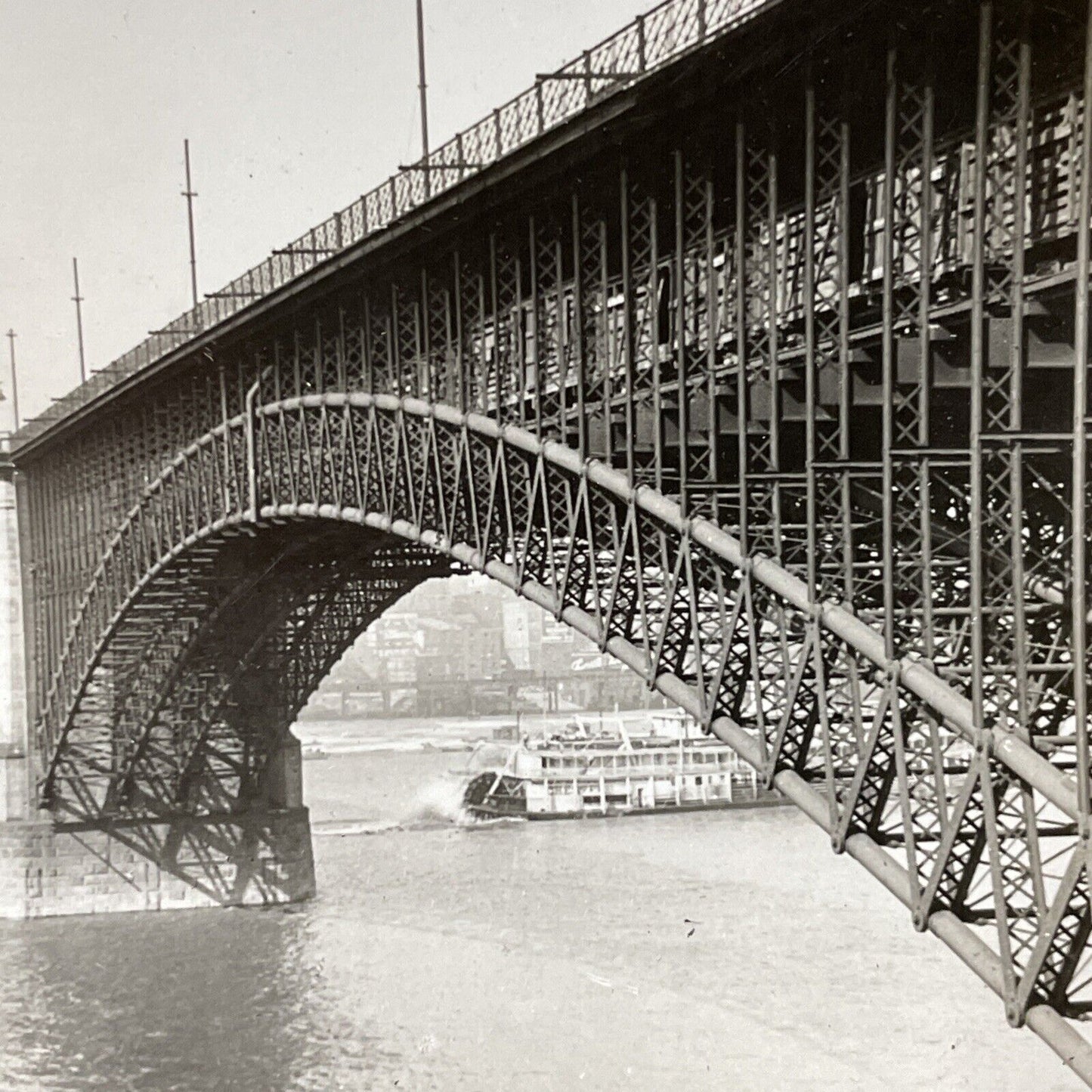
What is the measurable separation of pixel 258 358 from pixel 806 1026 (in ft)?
54.9

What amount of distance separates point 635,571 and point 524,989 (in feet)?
57.6

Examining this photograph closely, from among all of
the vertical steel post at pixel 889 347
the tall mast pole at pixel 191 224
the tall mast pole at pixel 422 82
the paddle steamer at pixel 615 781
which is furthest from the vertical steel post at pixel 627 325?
the paddle steamer at pixel 615 781

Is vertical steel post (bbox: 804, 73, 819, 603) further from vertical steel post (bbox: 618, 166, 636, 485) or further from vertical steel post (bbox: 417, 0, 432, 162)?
vertical steel post (bbox: 417, 0, 432, 162)

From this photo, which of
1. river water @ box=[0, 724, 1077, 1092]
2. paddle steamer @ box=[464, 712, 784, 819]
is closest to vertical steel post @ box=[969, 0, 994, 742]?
river water @ box=[0, 724, 1077, 1092]

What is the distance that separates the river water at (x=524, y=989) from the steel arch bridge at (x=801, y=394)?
17.1ft

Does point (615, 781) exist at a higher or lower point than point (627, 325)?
lower

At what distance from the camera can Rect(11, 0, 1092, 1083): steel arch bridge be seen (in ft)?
40.6

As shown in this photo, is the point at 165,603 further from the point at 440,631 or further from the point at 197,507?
the point at 440,631

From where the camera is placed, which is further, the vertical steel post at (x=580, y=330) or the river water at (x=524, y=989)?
the river water at (x=524, y=989)

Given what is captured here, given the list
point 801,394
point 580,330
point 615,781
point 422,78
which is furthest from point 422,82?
point 615,781

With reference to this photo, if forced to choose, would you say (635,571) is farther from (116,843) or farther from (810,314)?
(116,843)

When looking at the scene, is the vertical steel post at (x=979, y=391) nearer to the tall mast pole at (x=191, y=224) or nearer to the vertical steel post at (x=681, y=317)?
the vertical steel post at (x=681, y=317)

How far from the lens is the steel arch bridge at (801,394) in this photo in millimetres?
12367

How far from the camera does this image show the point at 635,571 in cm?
1888
